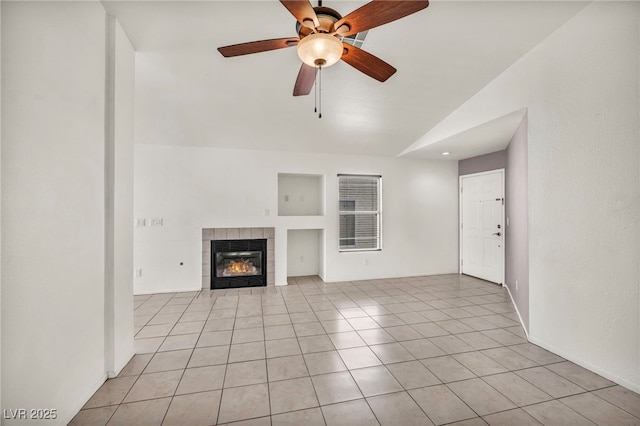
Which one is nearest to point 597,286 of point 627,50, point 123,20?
point 627,50

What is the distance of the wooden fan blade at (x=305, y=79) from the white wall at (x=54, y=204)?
4.77ft

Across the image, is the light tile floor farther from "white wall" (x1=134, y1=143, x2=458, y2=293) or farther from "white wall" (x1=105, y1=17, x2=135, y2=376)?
"white wall" (x1=134, y1=143, x2=458, y2=293)

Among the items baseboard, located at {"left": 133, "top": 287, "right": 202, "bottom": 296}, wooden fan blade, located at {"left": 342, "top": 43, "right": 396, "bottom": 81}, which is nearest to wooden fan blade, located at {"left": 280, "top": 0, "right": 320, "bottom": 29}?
wooden fan blade, located at {"left": 342, "top": 43, "right": 396, "bottom": 81}

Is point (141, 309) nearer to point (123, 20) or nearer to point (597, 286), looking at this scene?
point (123, 20)

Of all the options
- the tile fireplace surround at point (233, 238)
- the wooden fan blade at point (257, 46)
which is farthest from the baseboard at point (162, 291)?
the wooden fan blade at point (257, 46)

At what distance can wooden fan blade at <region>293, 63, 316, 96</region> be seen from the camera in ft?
6.86

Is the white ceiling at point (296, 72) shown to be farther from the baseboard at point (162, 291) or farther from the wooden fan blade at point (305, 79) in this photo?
the baseboard at point (162, 291)

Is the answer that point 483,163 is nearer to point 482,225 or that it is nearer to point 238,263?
point 482,225

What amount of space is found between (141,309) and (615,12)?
5.76 meters

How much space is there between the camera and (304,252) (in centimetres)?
579

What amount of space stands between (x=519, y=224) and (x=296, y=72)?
11.2 ft

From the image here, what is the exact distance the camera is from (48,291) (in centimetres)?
155

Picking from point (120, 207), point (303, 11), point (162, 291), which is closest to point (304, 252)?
point (162, 291)

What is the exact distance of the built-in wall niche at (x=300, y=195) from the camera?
565 centimetres
